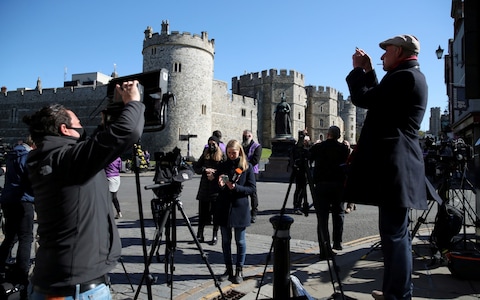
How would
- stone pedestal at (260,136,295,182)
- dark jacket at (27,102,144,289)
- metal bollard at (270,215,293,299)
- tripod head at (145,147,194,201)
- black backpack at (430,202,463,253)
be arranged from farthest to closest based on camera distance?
stone pedestal at (260,136,295,182) < black backpack at (430,202,463,253) < tripod head at (145,147,194,201) < metal bollard at (270,215,293,299) < dark jacket at (27,102,144,289)

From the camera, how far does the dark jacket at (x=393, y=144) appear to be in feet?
7.95

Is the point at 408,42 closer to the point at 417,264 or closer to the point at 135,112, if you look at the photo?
the point at 135,112

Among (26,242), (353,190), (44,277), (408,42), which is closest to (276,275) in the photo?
(353,190)

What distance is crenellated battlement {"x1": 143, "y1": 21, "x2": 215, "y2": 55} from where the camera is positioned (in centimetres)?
3869

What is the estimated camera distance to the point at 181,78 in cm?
3909

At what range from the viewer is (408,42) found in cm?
257

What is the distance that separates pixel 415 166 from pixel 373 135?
335mm

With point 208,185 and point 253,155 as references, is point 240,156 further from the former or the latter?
point 253,155

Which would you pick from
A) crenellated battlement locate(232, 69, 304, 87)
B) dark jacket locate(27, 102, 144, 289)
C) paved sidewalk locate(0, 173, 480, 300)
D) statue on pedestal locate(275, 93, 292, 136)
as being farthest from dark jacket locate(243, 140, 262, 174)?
crenellated battlement locate(232, 69, 304, 87)

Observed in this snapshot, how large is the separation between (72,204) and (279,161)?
16.9m

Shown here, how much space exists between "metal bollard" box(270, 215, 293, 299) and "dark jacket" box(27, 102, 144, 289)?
4.96ft

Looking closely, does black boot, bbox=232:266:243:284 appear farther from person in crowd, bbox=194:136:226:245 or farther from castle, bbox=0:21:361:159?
castle, bbox=0:21:361:159

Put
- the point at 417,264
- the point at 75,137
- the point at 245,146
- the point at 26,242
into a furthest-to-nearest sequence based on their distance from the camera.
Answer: the point at 245,146, the point at 417,264, the point at 26,242, the point at 75,137

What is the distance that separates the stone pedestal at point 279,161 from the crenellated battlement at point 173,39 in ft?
79.3
